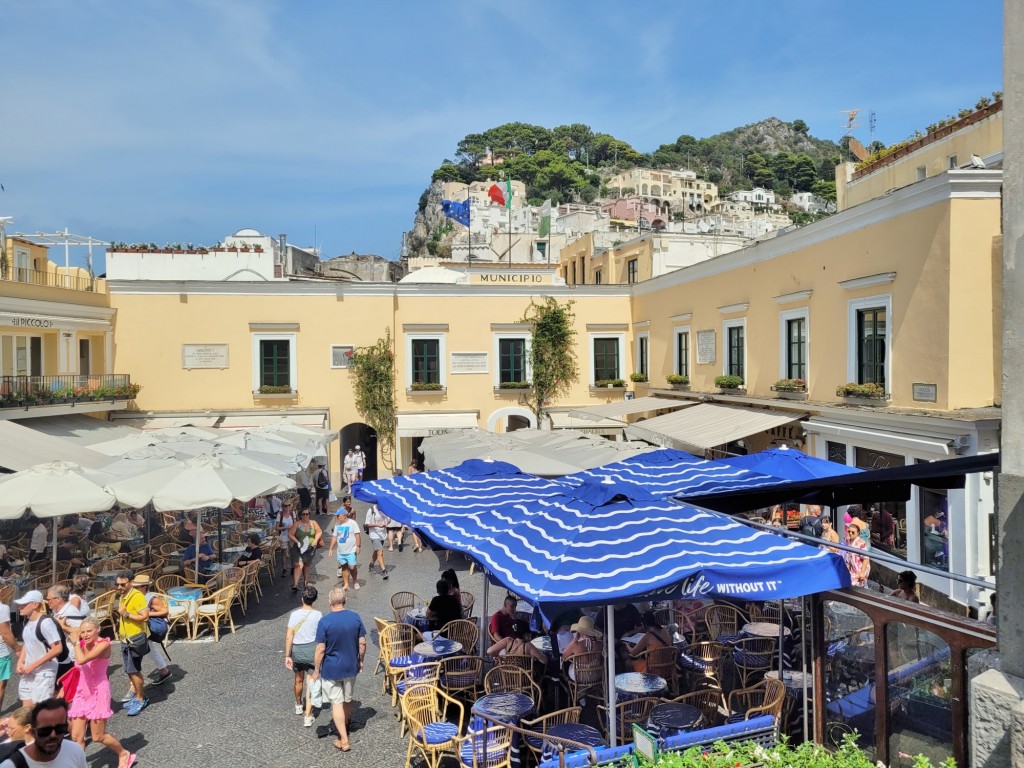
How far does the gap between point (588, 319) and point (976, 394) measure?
1518 centimetres

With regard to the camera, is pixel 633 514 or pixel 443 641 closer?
pixel 633 514

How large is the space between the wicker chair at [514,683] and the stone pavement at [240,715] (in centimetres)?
110

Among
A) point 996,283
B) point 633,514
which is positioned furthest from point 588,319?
point 633,514

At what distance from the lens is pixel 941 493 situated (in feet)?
39.1

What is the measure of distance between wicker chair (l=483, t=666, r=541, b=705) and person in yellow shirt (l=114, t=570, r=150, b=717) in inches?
154

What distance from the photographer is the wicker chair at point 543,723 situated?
6.27m

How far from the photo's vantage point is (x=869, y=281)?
45.8ft

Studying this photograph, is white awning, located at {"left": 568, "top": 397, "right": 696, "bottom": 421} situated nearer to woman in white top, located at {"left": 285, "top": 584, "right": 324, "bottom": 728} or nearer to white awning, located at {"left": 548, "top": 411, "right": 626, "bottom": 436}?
white awning, located at {"left": 548, "top": 411, "right": 626, "bottom": 436}

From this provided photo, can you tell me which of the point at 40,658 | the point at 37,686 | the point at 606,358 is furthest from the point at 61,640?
the point at 606,358

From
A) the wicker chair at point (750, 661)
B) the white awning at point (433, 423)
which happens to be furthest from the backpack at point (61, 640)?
the white awning at point (433, 423)

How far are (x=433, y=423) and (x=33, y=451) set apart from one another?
12311mm

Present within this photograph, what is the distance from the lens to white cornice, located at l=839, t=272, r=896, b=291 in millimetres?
13383

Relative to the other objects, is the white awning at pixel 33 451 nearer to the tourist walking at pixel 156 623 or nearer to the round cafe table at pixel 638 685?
the tourist walking at pixel 156 623

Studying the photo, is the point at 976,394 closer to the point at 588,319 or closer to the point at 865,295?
the point at 865,295
